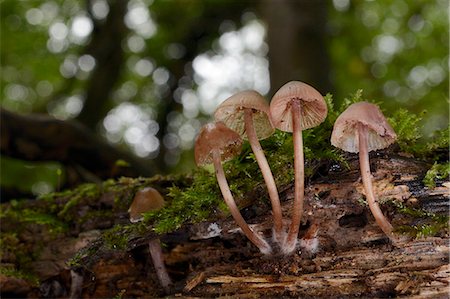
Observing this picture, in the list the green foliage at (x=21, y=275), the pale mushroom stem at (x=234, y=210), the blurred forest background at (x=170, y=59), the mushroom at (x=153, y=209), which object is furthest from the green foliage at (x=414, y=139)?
the blurred forest background at (x=170, y=59)

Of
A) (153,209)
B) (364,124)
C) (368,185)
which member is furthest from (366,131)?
(153,209)

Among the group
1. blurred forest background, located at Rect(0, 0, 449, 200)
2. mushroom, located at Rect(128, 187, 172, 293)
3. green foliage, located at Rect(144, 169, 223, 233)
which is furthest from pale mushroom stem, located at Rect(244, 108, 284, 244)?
blurred forest background, located at Rect(0, 0, 449, 200)

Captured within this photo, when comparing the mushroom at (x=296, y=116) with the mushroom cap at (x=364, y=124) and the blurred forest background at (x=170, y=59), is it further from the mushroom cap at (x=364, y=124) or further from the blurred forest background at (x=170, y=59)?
the blurred forest background at (x=170, y=59)

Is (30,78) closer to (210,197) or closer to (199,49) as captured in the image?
(199,49)

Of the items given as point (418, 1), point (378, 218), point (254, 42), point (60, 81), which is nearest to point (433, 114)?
point (418, 1)

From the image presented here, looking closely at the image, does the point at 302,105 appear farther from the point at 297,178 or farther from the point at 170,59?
the point at 170,59
